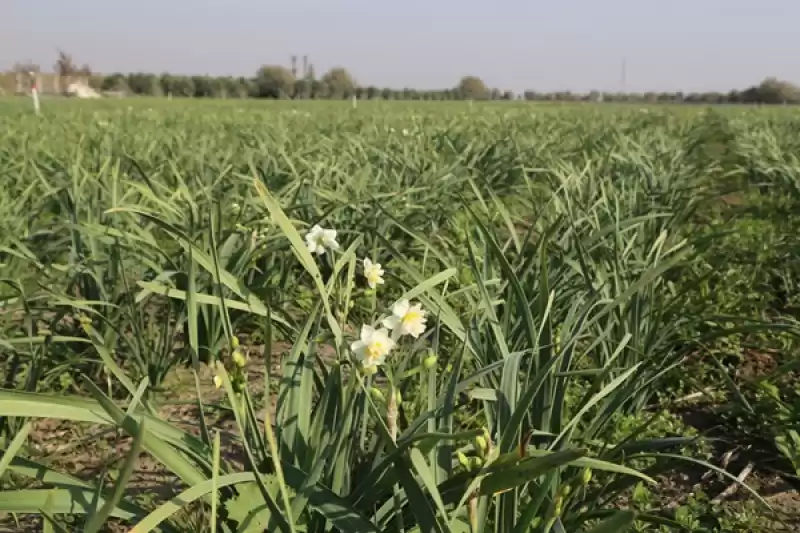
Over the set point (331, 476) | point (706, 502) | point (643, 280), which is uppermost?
point (643, 280)

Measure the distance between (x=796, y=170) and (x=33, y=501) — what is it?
4.91 meters

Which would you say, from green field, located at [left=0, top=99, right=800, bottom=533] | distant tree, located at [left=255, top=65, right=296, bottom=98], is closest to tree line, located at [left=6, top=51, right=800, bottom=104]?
distant tree, located at [left=255, top=65, right=296, bottom=98]

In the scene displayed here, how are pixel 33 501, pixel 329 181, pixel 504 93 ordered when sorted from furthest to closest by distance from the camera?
pixel 504 93, pixel 329 181, pixel 33 501

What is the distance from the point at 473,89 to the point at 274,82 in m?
14.2

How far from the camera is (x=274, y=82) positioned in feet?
164

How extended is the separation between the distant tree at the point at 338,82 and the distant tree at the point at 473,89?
7.85 metres

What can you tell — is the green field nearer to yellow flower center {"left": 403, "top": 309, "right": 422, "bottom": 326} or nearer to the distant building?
yellow flower center {"left": 403, "top": 309, "right": 422, "bottom": 326}

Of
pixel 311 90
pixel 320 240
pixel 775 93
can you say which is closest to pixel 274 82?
pixel 311 90

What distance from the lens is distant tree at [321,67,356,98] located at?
47.9 meters

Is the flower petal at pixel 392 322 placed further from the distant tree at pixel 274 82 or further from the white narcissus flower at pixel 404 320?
the distant tree at pixel 274 82

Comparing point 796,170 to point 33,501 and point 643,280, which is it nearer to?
point 643,280

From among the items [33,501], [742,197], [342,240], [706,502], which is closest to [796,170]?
[742,197]

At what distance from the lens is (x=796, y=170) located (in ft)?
15.4

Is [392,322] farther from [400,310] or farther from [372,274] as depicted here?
[372,274]
